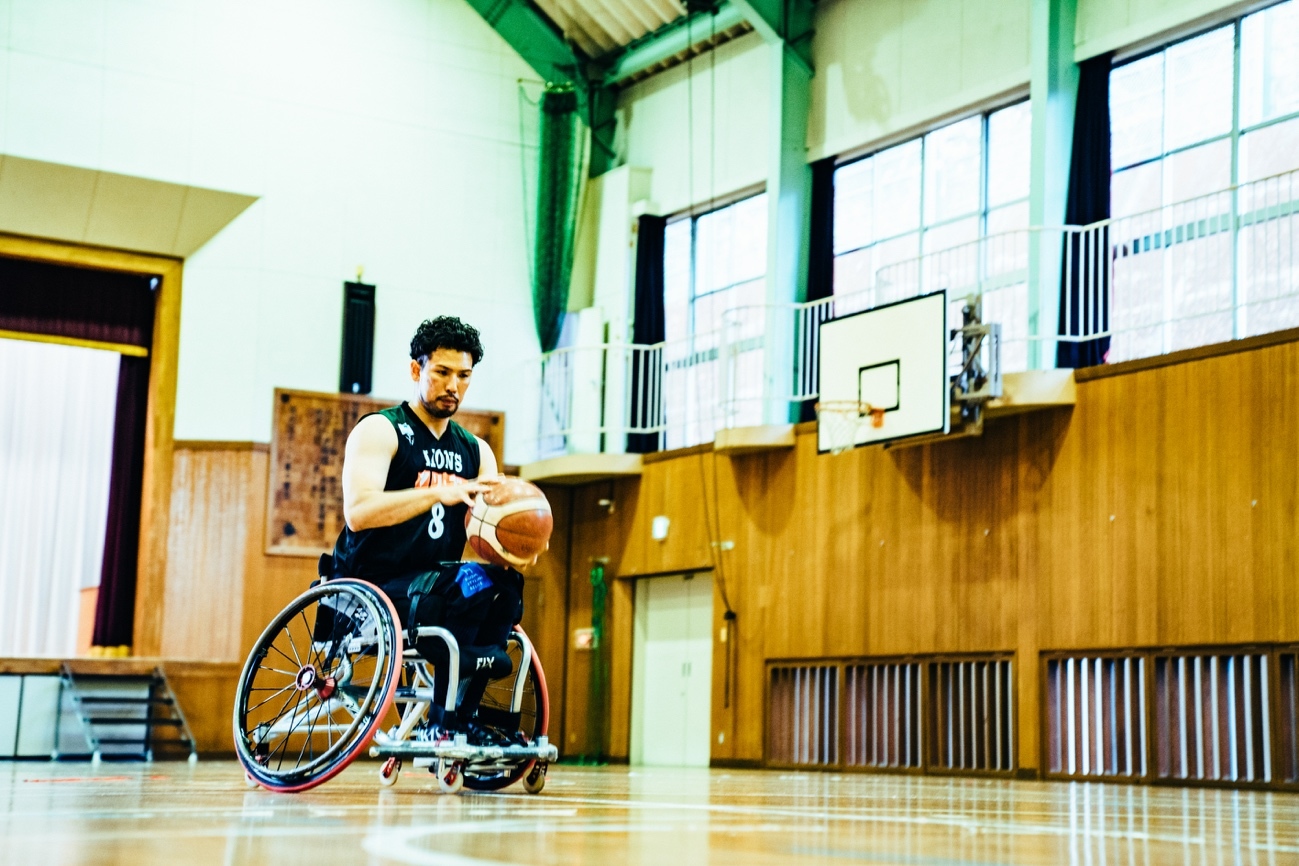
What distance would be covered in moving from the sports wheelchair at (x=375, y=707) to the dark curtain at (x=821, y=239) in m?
7.72

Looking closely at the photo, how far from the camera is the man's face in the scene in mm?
4527

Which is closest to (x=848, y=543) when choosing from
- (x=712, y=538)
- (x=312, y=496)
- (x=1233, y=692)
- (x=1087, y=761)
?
Answer: (x=712, y=538)

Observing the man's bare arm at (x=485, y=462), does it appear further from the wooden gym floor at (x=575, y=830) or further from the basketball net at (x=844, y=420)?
the basketball net at (x=844, y=420)

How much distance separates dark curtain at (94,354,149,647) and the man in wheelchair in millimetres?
9030

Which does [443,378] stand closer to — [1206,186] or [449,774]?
[449,774]

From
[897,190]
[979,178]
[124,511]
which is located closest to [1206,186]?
[979,178]

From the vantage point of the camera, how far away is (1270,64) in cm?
939

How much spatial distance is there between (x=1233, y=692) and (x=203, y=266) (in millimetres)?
8946

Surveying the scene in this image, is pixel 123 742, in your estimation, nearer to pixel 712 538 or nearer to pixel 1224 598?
pixel 712 538

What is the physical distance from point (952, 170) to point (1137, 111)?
5.50 ft

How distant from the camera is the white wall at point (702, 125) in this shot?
12.9m

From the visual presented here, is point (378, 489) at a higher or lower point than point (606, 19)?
lower

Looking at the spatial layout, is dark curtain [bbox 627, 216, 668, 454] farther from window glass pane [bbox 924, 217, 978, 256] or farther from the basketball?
the basketball

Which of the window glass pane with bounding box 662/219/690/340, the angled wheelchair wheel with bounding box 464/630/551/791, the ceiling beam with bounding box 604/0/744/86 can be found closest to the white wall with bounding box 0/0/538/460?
the ceiling beam with bounding box 604/0/744/86
